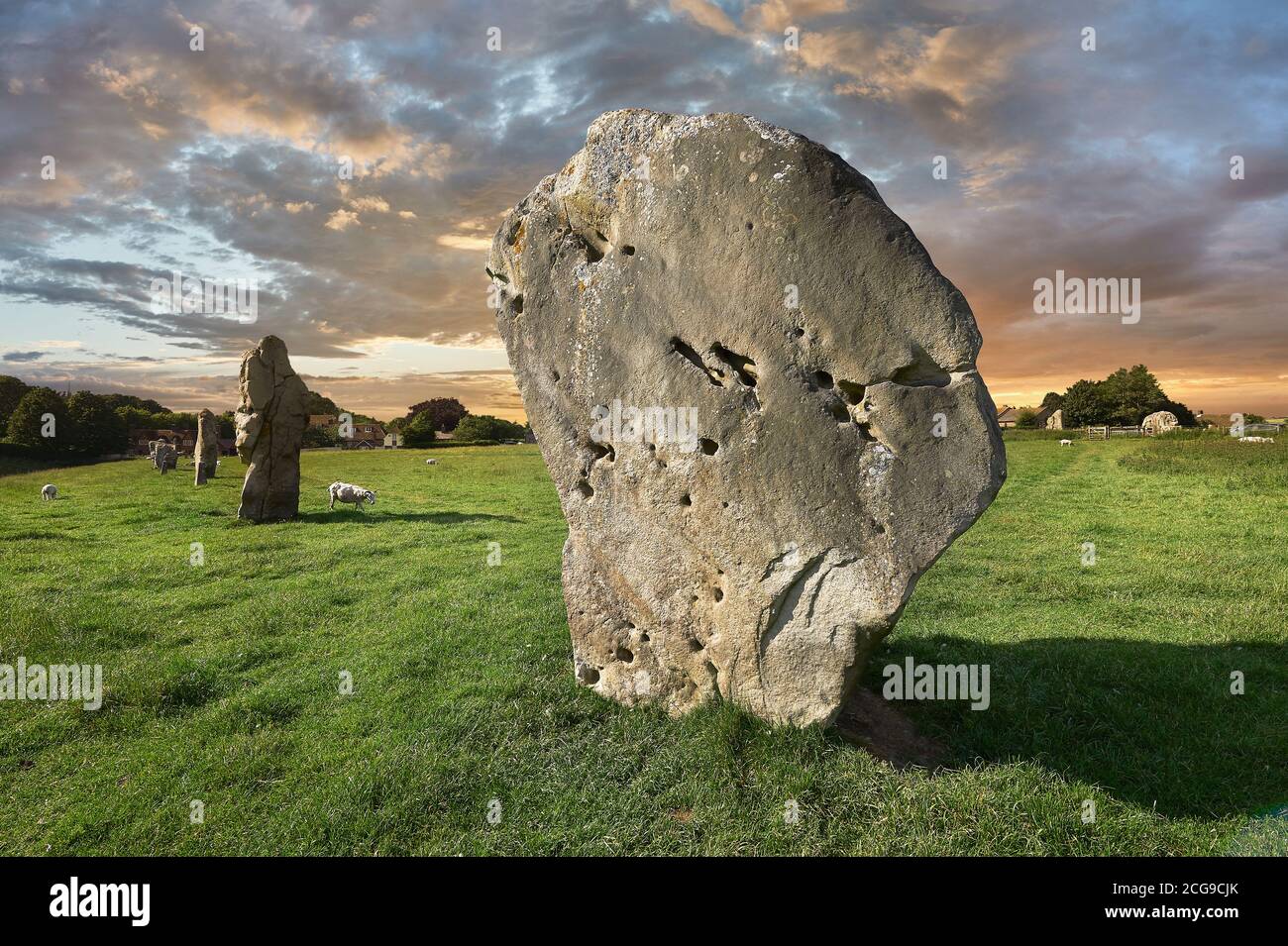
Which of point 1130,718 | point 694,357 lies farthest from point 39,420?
point 1130,718

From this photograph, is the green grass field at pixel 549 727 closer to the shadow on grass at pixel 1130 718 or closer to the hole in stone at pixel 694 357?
the shadow on grass at pixel 1130 718

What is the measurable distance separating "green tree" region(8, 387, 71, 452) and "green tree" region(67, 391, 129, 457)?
397 mm

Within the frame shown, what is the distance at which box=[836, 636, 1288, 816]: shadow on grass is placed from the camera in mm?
5949

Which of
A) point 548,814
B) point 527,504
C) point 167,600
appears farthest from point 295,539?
point 548,814

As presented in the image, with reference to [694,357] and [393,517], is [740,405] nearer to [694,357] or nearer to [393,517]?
[694,357]

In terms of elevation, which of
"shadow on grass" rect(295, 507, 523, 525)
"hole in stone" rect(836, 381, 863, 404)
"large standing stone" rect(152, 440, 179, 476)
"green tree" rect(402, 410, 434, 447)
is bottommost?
"shadow on grass" rect(295, 507, 523, 525)

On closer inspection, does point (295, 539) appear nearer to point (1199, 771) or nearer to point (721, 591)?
point (721, 591)

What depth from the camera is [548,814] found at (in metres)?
5.57

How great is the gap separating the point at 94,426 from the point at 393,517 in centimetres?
3062

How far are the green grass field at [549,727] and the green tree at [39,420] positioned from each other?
2728 cm

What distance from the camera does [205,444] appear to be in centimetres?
2614

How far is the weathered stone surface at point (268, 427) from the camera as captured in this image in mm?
16891

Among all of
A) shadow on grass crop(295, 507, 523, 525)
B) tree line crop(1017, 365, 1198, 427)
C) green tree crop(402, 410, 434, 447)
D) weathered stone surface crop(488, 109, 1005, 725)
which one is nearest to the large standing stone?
shadow on grass crop(295, 507, 523, 525)

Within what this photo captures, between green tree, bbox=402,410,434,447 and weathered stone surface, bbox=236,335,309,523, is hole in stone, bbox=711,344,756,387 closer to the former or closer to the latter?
weathered stone surface, bbox=236,335,309,523
